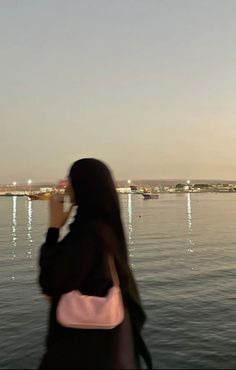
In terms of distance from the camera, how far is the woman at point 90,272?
3008 millimetres

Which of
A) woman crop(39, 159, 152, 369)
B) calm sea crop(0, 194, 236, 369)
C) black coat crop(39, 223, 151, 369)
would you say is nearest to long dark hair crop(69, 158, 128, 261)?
woman crop(39, 159, 152, 369)

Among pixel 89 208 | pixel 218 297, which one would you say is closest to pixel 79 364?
pixel 89 208

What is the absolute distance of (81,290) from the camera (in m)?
3.07

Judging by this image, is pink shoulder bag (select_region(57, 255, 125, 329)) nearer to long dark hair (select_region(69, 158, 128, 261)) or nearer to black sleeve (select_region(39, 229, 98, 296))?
black sleeve (select_region(39, 229, 98, 296))

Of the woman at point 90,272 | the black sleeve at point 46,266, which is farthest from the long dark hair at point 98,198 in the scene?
the black sleeve at point 46,266

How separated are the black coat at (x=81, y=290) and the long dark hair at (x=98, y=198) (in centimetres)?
13

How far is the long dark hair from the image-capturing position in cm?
316

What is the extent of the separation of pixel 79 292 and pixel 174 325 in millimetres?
11902

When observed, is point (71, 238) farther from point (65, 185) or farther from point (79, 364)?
point (79, 364)

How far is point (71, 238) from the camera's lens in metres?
3.07

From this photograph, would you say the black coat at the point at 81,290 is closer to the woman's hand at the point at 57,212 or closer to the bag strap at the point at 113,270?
the bag strap at the point at 113,270

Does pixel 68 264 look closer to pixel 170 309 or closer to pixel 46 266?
pixel 46 266

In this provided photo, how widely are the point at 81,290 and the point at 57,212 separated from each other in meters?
0.60

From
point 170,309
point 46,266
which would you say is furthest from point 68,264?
point 170,309
